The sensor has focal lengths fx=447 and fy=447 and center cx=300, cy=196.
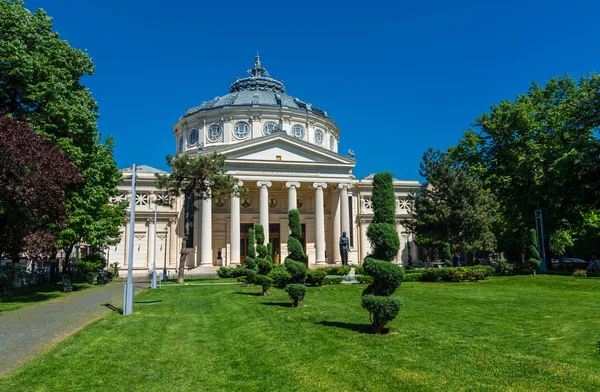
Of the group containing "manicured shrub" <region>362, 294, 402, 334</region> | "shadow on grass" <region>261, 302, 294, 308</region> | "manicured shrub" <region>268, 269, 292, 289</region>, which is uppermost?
"manicured shrub" <region>268, 269, 292, 289</region>

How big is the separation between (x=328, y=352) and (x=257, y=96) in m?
53.3

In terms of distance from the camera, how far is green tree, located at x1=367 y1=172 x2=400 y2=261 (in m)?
10.7

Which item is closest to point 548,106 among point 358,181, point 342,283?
point 358,181

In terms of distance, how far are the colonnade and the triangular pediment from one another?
249 cm

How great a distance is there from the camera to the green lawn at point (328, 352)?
7.27 metres

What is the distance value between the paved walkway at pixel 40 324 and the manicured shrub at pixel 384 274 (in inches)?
297

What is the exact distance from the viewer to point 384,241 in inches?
419

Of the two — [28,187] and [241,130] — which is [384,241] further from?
[241,130]

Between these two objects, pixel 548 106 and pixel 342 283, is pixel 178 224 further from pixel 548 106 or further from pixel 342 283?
pixel 548 106

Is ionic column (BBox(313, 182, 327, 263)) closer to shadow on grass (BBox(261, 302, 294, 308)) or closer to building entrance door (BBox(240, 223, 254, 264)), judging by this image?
building entrance door (BBox(240, 223, 254, 264))

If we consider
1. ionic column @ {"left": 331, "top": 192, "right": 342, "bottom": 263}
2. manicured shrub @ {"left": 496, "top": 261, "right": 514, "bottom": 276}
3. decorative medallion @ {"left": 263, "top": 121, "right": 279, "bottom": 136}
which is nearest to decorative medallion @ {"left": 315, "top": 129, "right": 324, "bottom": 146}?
decorative medallion @ {"left": 263, "top": 121, "right": 279, "bottom": 136}

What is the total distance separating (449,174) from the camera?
116 feet

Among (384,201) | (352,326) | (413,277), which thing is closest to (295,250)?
(352,326)

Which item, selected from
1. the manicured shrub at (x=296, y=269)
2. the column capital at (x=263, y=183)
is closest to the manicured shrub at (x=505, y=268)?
the manicured shrub at (x=296, y=269)
